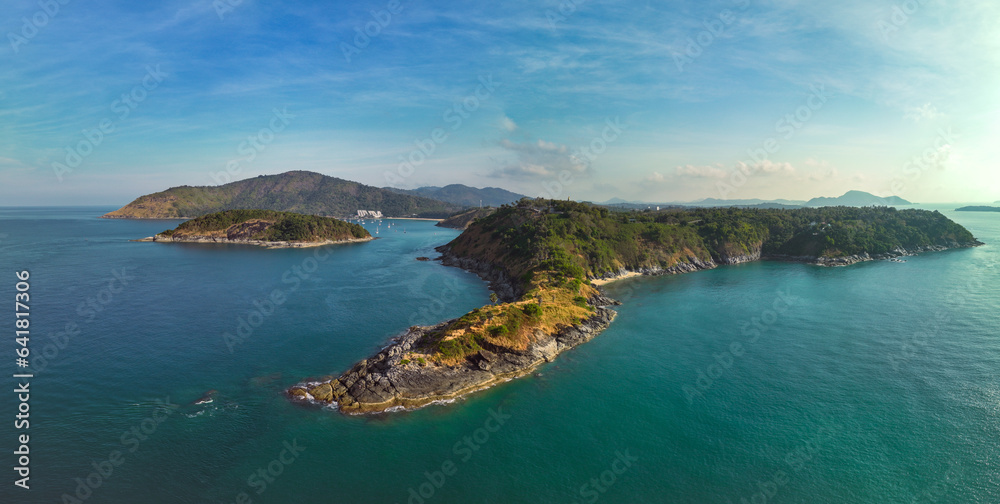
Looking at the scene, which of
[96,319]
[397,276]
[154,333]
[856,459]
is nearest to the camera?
[856,459]

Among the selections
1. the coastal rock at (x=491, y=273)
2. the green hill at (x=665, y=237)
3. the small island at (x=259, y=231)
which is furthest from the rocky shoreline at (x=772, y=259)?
the small island at (x=259, y=231)

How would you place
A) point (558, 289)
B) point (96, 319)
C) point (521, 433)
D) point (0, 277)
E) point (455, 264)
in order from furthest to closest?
point (455, 264) → point (0, 277) → point (558, 289) → point (96, 319) → point (521, 433)

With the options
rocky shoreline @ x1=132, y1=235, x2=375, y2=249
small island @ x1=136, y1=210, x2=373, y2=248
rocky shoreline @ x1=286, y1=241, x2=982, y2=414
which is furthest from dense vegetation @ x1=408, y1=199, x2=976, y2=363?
small island @ x1=136, y1=210, x2=373, y2=248

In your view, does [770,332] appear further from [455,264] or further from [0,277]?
[0,277]

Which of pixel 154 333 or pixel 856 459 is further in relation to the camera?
pixel 154 333

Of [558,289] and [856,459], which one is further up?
[558,289]

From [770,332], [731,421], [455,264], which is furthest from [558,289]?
[455,264]

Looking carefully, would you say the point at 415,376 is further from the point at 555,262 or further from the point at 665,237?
the point at 665,237
